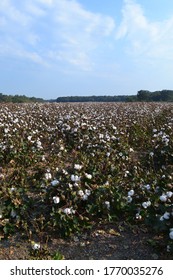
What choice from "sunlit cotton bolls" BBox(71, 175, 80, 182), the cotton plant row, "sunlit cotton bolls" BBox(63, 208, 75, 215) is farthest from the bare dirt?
"sunlit cotton bolls" BBox(71, 175, 80, 182)

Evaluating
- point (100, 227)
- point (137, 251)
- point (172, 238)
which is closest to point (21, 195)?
point (100, 227)

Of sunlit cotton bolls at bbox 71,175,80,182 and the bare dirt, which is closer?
the bare dirt

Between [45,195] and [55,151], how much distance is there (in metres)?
3.85

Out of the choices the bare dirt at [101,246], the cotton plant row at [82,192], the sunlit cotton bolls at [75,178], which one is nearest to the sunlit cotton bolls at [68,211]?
the cotton plant row at [82,192]

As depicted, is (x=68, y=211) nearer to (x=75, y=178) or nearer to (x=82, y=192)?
(x=82, y=192)

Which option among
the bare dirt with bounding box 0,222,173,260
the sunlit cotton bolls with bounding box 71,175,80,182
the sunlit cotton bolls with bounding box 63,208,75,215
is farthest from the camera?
the sunlit cotton bolls with bounding box 71,175,80,182

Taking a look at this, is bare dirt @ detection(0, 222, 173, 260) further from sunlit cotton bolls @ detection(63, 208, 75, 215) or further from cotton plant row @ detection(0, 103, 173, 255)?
sunlit cotton bolls @ detection(63, 208, 75, 215)

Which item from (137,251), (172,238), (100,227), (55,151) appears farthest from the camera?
(55,151)

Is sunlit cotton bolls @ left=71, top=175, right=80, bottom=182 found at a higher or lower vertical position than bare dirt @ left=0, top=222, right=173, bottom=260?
higher

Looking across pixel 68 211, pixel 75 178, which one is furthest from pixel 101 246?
pixel 75 178

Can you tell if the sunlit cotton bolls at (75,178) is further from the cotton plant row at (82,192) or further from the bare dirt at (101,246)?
the bare dirt at (101,246)

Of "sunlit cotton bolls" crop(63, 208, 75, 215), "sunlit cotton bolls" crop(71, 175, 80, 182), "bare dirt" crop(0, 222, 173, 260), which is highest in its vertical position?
"sunlit cotton bolls" crop(71, 175, 80, 182)
